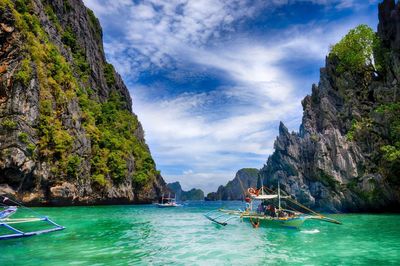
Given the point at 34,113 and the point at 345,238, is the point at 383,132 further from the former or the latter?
the point at 34,113

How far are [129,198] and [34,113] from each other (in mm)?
38988

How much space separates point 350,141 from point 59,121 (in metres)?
53.2

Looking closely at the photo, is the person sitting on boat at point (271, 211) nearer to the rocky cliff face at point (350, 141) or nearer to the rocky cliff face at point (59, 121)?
the rocky cliff face at point (350, 141)

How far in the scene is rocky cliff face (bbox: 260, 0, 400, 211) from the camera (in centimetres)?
4516

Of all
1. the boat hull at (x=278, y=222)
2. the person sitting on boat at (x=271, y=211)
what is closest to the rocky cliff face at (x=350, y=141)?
the person sitting on boat at (x=271, y=211)

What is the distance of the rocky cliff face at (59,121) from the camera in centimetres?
4803

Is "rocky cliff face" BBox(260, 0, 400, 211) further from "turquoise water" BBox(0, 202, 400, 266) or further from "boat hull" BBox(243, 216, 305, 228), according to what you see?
"boat hull" BBox(243, 216, 305, 228)

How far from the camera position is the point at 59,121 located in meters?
60.1

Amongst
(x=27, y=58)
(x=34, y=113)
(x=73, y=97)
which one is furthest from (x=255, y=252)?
(x=73, y=97)

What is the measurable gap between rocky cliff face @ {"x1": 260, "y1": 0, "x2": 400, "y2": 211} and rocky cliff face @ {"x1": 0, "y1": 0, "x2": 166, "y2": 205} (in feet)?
130

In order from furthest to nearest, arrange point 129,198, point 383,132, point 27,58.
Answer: point 129,198, point 27,58, point 383,132

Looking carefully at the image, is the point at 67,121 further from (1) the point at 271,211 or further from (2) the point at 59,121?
(1) the point at 271,211

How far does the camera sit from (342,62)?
197ft

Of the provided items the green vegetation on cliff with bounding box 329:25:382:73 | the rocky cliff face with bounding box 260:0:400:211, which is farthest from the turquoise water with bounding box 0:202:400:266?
the green vegetation on cliff with bounding box 329:25:382:73
